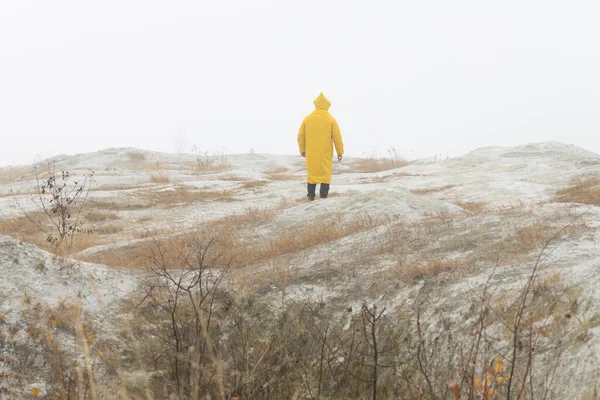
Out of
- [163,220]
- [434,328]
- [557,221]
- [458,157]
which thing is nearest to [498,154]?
[458,157]

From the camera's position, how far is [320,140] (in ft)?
41.0

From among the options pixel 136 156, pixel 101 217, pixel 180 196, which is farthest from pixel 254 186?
pixel 136 156

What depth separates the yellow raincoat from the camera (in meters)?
12.5

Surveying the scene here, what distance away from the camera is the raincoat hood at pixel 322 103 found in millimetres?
12617

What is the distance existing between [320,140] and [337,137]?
46cm

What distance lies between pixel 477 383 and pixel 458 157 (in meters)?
25.7

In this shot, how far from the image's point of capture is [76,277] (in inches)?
221

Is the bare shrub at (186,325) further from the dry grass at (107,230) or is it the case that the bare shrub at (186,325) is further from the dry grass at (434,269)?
the dry grass at (107,230)

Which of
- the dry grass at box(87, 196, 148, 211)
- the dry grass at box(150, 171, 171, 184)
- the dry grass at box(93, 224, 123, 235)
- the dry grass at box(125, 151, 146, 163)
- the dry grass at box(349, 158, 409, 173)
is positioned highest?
the dry grass at box(125, 151, 146, 163)

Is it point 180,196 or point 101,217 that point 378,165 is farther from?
point 101,217

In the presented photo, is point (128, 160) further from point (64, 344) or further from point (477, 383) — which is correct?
point (477, 383)

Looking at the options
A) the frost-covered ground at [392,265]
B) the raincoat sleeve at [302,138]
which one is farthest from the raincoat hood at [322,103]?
the frost-covered ground at [392,265]

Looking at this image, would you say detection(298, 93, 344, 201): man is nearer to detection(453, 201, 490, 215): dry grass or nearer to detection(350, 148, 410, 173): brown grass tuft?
detection(453, 201, 490, 215): dry grass

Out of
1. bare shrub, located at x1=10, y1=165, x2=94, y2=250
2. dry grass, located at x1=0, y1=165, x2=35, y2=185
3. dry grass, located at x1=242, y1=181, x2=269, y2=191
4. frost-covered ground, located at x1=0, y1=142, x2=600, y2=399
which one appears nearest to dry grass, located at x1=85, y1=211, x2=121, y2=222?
bare shrub, located at x1=10, y1=165, x2=94, y2=250
